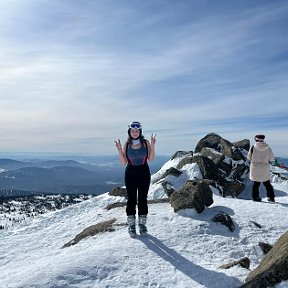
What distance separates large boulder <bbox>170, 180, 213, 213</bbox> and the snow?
0.96 feet

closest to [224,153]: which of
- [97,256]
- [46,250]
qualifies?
[46,250]

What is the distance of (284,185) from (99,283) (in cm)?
2446

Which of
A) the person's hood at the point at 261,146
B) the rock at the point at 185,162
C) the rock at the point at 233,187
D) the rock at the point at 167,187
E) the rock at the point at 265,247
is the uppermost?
the person's hood at the point at 261,146

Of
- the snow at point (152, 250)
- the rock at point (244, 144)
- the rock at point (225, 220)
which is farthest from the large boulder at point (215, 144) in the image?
the rock at point (225, 220)

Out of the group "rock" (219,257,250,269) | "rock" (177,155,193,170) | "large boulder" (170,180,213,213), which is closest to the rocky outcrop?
"rock" (177,155,193,170)

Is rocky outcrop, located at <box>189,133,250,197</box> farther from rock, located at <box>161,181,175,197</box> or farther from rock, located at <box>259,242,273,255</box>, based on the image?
rock, located at <box>259,242,273,255</box>

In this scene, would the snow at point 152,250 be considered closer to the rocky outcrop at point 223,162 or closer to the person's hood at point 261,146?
the person's hood at point 261,146

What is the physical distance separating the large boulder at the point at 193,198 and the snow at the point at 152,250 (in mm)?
294

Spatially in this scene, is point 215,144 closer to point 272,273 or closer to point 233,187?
point 233,187

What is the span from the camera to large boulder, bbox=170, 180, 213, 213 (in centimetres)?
1709

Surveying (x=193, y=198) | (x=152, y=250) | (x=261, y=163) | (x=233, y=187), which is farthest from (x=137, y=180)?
(x=233, y=187)

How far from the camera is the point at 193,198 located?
1733cm

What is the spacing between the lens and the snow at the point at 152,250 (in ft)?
34.9

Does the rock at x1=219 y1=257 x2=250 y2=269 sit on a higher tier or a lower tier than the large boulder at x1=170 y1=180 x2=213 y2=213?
lower
